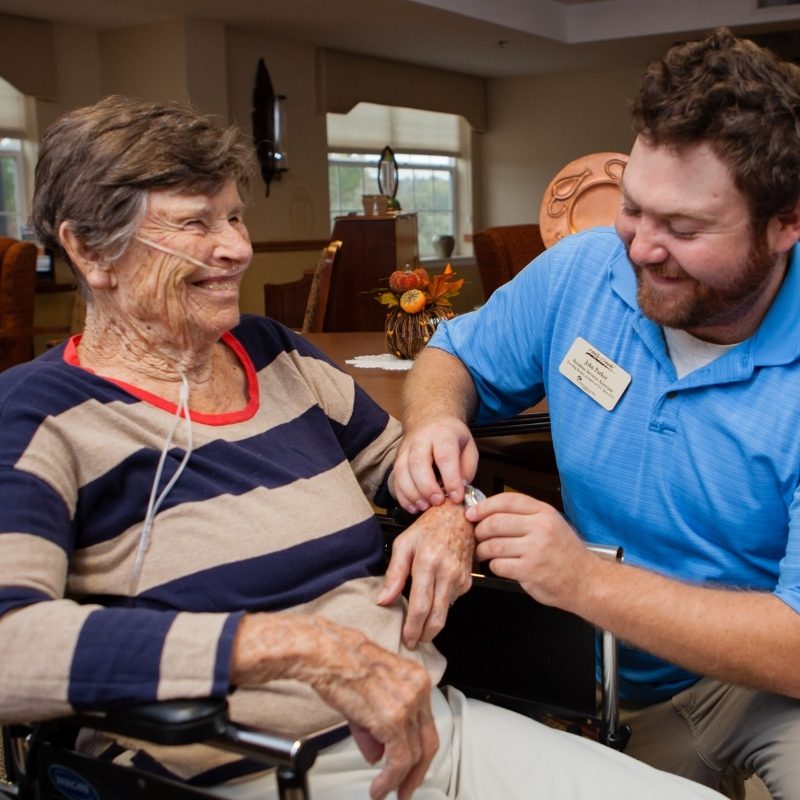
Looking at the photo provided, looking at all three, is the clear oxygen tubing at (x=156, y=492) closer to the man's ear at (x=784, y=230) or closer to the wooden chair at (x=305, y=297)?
the man's ear at (x=784, y=230)

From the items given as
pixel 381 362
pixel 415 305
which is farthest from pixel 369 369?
pixel 415 305

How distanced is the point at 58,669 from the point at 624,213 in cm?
92

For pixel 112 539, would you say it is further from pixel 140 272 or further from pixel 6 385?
pixel 140 272

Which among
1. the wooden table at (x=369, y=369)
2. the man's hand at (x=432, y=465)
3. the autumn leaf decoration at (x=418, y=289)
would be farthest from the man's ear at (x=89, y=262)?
the autumn leaf decoration at (x=418, y=289)

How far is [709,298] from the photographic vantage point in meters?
1.34

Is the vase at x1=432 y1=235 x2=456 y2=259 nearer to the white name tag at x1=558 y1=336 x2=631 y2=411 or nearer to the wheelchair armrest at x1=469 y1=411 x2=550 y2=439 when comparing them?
the wheelchair armrest at x1=469 y1=411 x2=550 y2=439

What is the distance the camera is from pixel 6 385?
3.88ft

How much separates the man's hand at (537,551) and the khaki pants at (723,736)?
36 centimetres

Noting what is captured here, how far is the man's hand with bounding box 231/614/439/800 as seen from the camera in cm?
102

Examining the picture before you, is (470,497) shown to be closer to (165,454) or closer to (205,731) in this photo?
(165,454)

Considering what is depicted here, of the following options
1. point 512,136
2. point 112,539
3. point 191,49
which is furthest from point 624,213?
point 512,136

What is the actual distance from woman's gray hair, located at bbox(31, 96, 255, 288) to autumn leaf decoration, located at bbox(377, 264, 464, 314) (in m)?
1.32

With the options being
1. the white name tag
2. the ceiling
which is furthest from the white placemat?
the ceiling

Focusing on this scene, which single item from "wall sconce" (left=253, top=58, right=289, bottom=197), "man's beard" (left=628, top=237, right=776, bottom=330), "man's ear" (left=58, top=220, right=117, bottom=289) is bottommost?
"man's beard" (left=628, top=237, right=776, bottom=330)
